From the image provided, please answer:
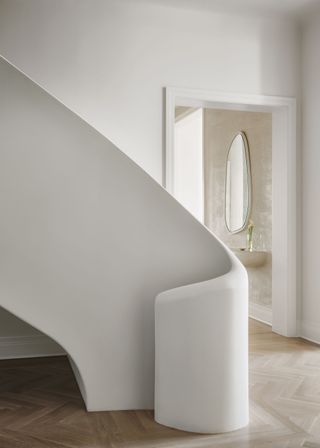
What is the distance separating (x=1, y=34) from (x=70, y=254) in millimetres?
2425

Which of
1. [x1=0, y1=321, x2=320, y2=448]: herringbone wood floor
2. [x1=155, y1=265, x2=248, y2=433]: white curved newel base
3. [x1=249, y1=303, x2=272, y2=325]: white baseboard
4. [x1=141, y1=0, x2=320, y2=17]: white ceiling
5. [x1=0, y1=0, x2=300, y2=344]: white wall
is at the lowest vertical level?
[x1=249, y1=303, x2=272, y2=325]: white baseboard

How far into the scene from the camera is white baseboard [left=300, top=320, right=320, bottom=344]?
4.92m

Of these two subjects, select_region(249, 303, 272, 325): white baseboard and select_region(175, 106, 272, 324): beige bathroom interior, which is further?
select_region(175, 106, 272, 324): beige bathroom interior

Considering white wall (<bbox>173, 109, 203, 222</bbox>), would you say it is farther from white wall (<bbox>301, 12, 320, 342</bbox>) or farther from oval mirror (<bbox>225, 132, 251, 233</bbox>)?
white wall (<bbox>301, 12, 320, 342</bbox>)

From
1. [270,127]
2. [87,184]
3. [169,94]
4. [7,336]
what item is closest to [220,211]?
[270,127]

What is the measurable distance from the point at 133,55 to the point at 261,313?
3216 millimetres

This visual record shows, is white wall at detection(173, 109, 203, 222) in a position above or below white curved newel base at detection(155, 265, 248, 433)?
above

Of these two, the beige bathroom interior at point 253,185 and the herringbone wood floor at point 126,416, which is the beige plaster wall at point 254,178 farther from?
the herringbone wood floor at point 126,416

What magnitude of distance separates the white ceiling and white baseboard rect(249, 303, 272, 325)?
10.3ft

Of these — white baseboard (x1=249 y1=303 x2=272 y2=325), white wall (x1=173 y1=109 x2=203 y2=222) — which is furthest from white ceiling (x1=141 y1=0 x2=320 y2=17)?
white wall (x1=173 y1=109 x2=203 y2=222)

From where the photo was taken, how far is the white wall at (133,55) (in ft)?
14.7

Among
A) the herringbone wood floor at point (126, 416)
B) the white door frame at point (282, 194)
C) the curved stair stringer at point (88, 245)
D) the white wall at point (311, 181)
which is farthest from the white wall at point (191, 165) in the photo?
the curved stair stringer at point (88, 245)

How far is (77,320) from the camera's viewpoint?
9.68ft

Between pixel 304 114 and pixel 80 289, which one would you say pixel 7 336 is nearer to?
pixel 80 289
